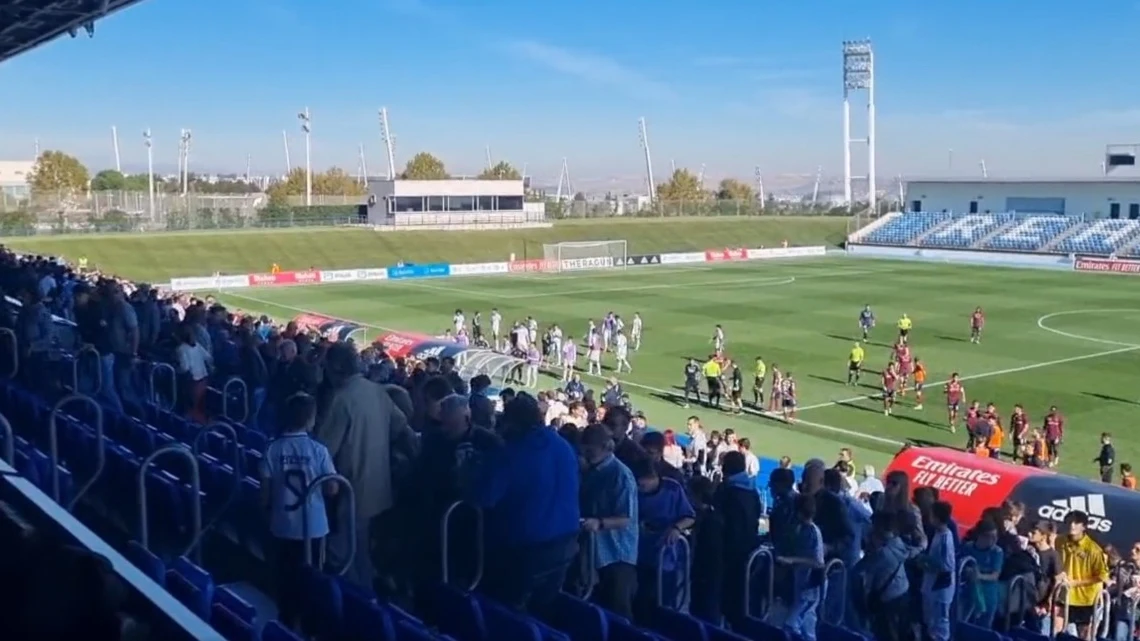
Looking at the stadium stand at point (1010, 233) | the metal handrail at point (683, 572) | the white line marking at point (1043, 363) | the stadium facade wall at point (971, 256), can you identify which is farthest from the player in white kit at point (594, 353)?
the stadium stand at point (1010, 233)

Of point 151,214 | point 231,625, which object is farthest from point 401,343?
point 151,214

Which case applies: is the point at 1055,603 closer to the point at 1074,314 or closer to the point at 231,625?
the point at 231,625

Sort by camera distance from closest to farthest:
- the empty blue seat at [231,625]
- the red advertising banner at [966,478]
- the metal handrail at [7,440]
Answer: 1. the empty blue seat at [231,625]
2. the metal handrail at [7,440]
3. the red advertising banner at [966,478]

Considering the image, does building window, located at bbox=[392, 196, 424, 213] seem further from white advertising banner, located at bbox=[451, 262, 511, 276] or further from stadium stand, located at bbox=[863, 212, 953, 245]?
stadium stand, located at bbox=[863, 212, 953, 245]

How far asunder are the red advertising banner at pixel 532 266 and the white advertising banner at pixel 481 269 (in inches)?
11.9

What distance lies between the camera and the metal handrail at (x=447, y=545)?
20.8ft

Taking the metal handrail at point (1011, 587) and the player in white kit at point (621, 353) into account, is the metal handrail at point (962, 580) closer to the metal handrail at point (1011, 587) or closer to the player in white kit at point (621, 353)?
the metal handrail at point (1011, 587)

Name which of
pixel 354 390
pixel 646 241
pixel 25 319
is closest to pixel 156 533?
pixel 354 390

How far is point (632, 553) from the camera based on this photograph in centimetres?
658

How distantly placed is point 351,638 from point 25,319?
302 inches

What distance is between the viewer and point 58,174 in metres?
107

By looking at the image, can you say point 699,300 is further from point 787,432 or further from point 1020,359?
point 787,432

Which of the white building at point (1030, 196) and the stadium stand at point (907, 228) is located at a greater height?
the white building at point (1030, 196)

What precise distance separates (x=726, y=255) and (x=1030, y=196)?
23398mm
